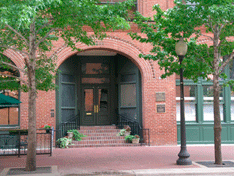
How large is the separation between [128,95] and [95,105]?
228 centimetres

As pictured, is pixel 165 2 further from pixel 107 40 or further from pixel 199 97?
pixel 199 97

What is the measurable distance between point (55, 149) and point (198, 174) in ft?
25.3

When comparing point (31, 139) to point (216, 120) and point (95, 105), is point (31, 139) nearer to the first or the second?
point (216, 120)

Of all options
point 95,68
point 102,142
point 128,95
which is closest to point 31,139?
point 102,142

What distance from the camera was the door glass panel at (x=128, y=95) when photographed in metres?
16.9

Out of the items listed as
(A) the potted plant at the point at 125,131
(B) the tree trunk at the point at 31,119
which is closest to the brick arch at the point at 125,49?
(A) the potted plant at the point at 125,131

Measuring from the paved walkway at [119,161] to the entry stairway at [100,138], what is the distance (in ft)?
2.36

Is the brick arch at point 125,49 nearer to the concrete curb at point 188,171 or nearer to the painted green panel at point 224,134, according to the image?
the painted green panel at point 224,134

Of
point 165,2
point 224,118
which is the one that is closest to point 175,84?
point 224,118

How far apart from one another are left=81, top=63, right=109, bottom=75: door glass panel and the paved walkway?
5488 millimetres

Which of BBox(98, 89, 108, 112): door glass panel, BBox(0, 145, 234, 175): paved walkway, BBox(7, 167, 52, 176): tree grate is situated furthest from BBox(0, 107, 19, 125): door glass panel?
BBox(7, 167, 52, 176): tree grate

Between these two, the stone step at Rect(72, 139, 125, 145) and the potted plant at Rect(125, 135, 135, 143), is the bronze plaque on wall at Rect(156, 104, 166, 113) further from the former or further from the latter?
the stone step at Rect(72, 139, 125, 145)

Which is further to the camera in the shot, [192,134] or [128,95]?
[128,95]

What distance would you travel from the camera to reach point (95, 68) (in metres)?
18.5
